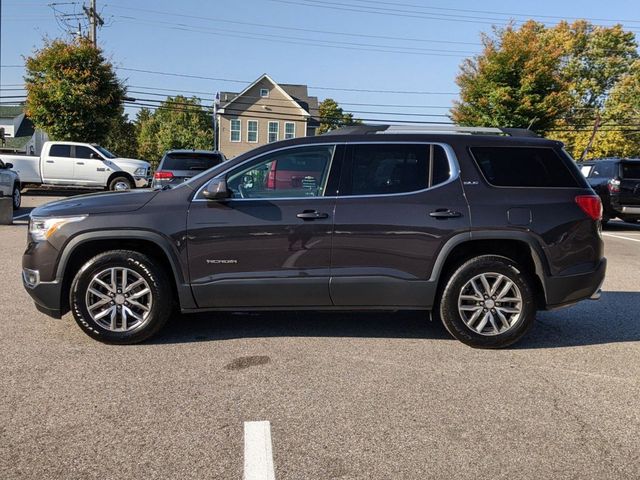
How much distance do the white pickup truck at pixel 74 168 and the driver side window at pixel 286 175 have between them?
1640 cm

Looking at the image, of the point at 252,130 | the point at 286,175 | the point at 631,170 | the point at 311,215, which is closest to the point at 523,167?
the point at 311,215

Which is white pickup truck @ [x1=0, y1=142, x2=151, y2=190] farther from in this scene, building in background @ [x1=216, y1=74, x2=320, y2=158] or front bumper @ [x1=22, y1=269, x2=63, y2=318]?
building in background @ [x1=216, y1=74, x2=320, y2=158]

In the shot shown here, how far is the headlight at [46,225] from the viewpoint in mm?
4605

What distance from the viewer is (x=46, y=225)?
4.66 m

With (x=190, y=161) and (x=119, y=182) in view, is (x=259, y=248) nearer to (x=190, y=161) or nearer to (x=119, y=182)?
(x=190, y=161)

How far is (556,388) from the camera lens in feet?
13.2

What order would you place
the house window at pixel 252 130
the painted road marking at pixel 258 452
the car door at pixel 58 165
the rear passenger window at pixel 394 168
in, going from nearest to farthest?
the painted road marking at pixel 258 452
the rear passenger window at pixel 394 168
the car door at pixel 58 165
the house window at pixel 252 130

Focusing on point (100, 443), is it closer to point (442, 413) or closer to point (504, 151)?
point (442, 413)

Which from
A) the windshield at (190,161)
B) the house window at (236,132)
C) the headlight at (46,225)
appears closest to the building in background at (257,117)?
the house window at (236,132)

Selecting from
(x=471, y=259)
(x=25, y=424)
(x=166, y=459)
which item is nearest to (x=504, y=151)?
(x=471, y=259)

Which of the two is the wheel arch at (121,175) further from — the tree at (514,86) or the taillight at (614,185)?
the tree at (514,86)

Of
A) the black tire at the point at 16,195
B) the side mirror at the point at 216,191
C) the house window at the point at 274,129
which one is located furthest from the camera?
the house window at the point at 274,129

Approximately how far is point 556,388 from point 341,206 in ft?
6.98

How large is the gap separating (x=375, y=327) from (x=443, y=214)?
1.39m
